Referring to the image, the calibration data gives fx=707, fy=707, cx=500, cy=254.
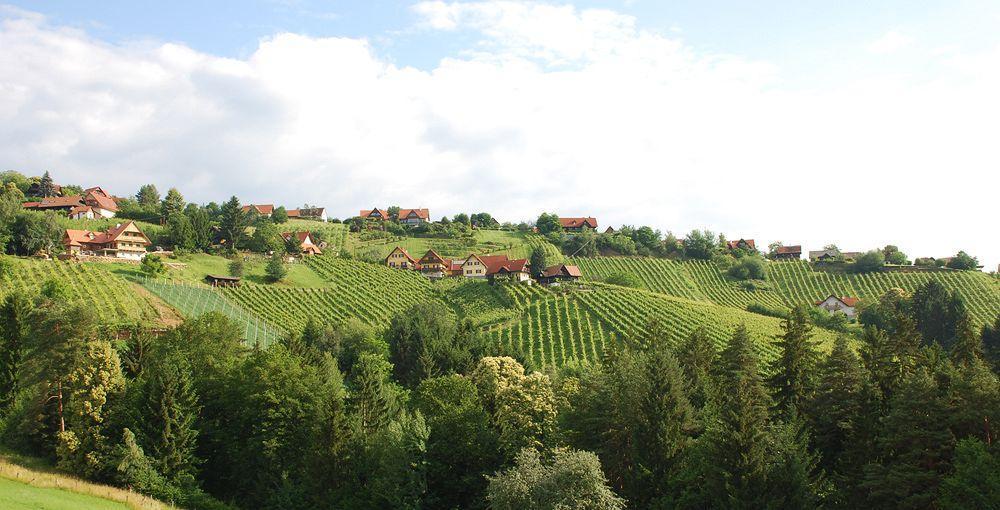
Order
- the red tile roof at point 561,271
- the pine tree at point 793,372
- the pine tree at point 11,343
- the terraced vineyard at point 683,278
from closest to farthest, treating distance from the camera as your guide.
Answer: the pine tree at point 793,372 < the pine tree at point 11,343 < the red tile roof at point 561,271 < the terraced vineyard at point 683,278

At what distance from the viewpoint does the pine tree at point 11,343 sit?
51.0m

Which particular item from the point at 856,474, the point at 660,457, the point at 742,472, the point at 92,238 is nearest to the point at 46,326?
the point at 660,457

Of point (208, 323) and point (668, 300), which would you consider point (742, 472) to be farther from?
point (668, 300)

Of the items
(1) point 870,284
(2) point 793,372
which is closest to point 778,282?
(1) point 870,284

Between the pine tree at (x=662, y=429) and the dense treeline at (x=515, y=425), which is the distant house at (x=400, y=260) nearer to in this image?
the dense treeline at (x=515, y=425)

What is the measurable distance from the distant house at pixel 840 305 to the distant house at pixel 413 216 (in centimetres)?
9094

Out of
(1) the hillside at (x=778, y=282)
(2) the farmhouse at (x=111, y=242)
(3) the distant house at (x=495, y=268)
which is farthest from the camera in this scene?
(1) the hillside at (x=778, y=282)

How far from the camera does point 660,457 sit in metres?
38.0

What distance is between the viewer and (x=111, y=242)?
337ft

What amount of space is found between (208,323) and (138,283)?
33084 mm

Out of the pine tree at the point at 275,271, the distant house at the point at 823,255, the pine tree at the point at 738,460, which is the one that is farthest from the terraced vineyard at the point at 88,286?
the distant house at the point at 823,255

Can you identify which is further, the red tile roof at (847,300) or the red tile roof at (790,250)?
the red tile roof at (790,250)

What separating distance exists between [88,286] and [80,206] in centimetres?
6313

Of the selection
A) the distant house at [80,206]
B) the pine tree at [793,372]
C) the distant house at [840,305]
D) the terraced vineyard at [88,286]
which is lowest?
the pine tree at [793,372]
